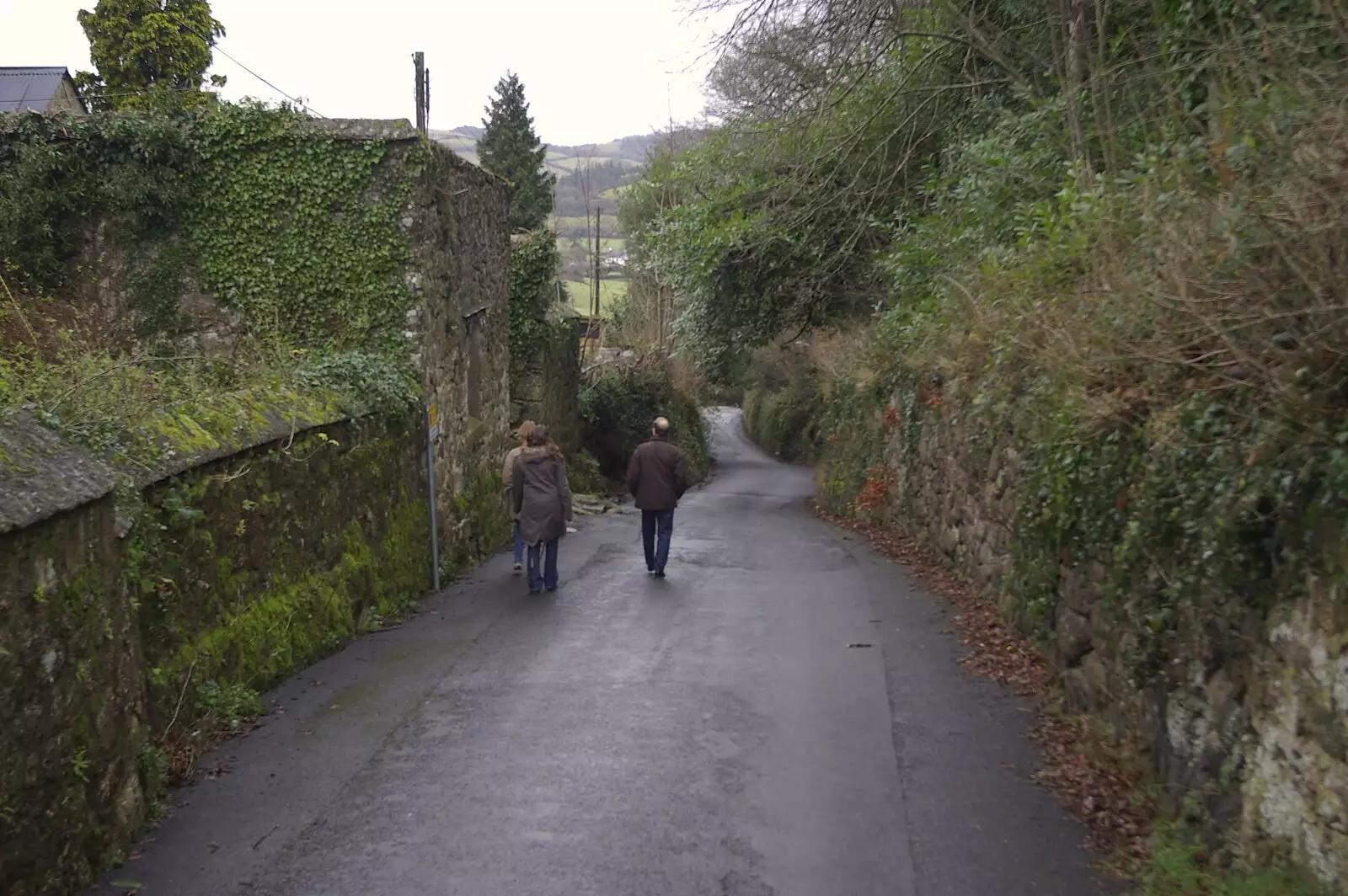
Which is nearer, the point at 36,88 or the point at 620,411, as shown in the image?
the point at 620,411

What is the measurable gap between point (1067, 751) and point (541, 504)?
20.0 ft

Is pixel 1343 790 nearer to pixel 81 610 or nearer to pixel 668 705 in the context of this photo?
pixel 668 705

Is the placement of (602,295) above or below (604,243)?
below

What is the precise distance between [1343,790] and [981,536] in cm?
702

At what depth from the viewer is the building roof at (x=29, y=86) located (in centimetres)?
2938

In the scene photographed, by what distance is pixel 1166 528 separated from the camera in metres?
5.04

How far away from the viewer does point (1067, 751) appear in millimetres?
6109

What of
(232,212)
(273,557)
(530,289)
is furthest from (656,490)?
(530,289)

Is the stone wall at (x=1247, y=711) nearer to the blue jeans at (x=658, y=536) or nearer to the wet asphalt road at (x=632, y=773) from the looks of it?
the wet asphalt road at (x=632, y=773)

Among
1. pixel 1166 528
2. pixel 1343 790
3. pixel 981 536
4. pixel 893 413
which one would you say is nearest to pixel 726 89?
pixel 893 413

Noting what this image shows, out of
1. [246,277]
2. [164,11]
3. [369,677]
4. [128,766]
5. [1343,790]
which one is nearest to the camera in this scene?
[1343,790]

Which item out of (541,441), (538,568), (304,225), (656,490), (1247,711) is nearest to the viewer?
(1247,711)

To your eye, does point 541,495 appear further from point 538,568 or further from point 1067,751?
point 1067,751

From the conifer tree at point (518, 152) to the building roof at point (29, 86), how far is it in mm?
15362
